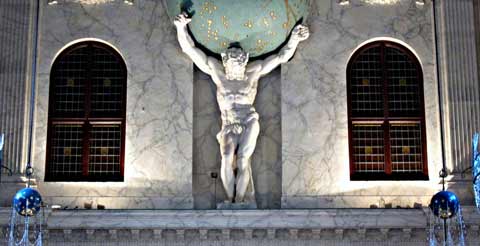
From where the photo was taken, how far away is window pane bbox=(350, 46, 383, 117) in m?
16.2

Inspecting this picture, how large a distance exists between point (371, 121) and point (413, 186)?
4.91 ft

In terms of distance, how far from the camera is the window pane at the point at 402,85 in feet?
53.2

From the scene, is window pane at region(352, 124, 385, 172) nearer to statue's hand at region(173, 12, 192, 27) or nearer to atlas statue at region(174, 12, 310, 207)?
atlas statue at region(174, 12, 310, 207)

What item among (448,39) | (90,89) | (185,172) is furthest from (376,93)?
(90,89)

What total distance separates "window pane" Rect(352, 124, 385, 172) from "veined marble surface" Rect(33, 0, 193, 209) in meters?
3.25

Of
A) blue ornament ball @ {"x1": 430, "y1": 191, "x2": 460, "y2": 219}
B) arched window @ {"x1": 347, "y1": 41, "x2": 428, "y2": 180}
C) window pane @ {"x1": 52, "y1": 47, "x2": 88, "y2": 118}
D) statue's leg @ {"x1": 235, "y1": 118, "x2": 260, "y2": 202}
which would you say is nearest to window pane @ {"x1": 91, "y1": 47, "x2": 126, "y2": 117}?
window pane @ {"x1": 52, "y1": 47, "x2": 88, "y2": 118}

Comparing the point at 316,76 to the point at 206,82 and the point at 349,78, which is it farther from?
the point at 206,82

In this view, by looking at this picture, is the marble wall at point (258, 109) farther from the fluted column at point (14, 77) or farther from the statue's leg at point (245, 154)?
the statue's leg at point (245, 154)

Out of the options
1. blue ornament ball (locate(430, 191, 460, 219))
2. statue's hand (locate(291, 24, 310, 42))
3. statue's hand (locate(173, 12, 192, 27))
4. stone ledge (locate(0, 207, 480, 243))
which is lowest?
stone ledge (locate(0, 207, 480, 243))

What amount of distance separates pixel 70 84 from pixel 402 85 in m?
6.56

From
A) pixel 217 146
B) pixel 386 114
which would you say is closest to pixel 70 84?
pixel 217 146

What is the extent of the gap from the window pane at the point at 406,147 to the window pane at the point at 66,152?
6088 mm

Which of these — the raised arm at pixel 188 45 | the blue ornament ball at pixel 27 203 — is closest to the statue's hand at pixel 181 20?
the raised arm at pixel 188 45

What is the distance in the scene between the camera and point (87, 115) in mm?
16141
